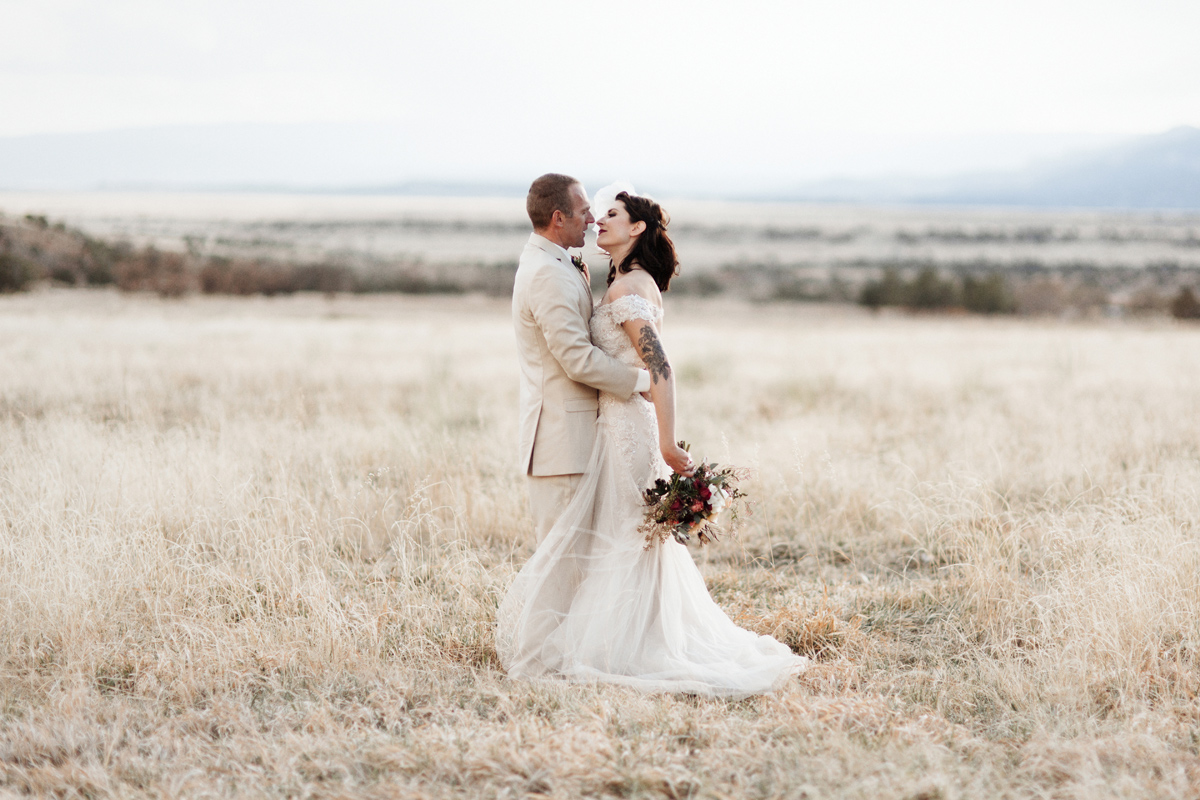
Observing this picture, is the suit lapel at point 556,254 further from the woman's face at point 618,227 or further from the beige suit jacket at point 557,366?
the woman's face at point 618,227

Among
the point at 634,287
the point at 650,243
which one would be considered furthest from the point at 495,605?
the point at 650,243

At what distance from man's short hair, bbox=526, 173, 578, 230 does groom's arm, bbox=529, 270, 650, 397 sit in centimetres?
30

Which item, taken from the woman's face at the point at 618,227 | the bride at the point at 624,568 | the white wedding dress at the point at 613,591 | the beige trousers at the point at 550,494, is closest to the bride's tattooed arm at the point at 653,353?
the bride at the point at 624,568

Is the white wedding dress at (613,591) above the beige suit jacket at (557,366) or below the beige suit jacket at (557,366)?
below

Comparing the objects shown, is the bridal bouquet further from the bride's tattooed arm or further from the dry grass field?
the dry grass field

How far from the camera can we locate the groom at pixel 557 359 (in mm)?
4129

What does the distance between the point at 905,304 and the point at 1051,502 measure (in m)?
32.7

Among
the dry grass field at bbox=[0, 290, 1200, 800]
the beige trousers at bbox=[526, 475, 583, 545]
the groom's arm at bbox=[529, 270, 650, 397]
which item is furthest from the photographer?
the beige trousers at bbox=[526, 475, 583, 545]

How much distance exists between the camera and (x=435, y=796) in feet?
10.7

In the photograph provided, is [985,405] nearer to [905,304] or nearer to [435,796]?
[435,796]

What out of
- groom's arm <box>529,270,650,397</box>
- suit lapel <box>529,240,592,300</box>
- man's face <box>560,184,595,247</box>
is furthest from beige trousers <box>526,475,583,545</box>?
man's face <box>560,184,595,247</box>

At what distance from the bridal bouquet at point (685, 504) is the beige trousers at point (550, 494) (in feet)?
1.34

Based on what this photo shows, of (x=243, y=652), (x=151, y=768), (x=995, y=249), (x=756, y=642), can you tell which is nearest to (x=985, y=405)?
(x=756, y=642)

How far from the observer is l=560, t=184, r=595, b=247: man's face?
4.24 meters
